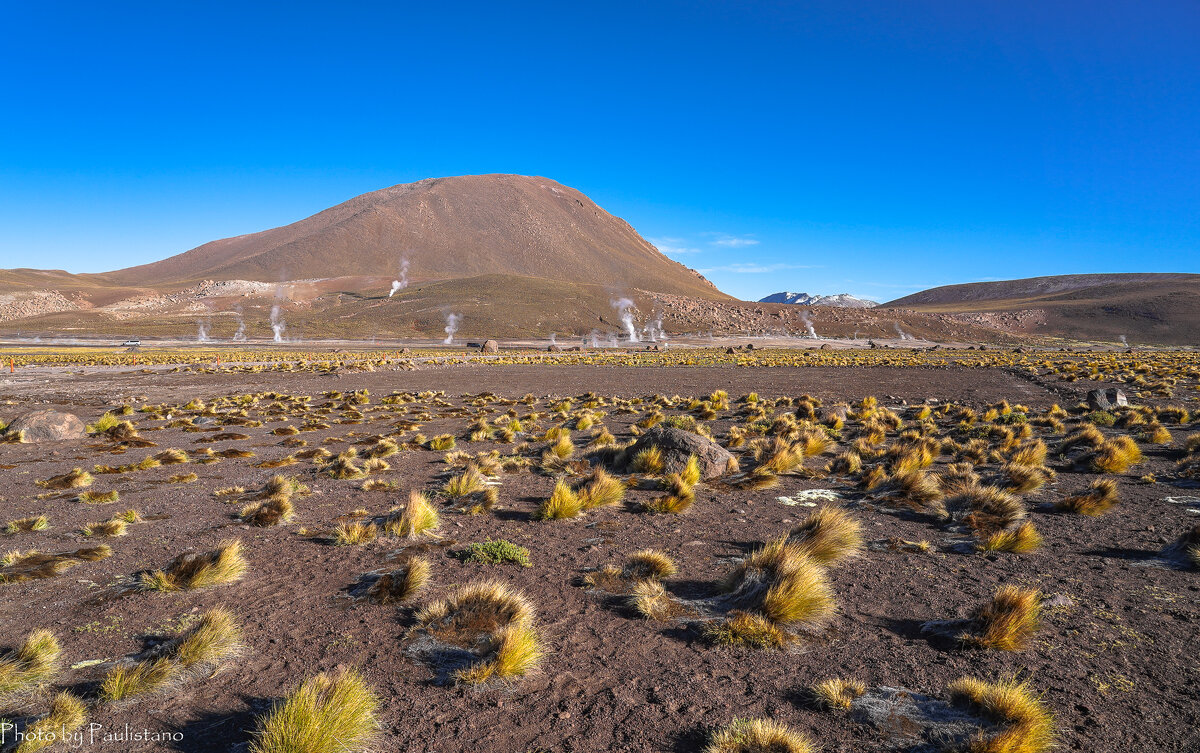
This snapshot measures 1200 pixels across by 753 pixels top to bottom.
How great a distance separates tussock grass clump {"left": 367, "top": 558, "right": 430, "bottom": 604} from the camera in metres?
5.37

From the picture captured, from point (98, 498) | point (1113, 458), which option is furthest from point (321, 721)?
point (1113, 458)

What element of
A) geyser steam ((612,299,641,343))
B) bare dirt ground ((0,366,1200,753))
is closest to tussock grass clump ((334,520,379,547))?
bare dirt ground ((0,366,1200,753))

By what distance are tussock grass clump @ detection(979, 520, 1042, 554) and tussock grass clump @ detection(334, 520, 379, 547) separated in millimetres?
7306

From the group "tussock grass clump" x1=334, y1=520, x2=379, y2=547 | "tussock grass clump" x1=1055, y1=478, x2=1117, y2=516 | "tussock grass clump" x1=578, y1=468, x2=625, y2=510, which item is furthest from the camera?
"tussock grass clump" x1=578, y1=468, x2=625, y2=510

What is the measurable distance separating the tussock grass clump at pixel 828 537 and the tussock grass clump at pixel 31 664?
21.1 ft

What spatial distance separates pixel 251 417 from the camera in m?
19.0

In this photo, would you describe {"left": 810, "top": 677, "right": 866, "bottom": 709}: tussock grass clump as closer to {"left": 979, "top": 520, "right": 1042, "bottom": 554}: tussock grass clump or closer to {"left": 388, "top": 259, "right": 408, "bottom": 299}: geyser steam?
{"left": 979, "top": 520, "right": 1042, "bottom": 554}: tussock grass clump

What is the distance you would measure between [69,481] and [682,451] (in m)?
11.1

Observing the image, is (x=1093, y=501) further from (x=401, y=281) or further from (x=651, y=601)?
(x=401, y=281)

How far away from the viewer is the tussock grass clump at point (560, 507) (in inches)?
315

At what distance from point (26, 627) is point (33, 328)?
448 ft

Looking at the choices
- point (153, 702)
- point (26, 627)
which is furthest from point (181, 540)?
point (153, 702)

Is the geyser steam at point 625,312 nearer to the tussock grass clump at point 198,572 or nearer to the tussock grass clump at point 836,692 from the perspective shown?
the tussock grass clump at point 198,572

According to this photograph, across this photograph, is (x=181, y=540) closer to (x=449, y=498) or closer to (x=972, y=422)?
(x=449, y=498)
